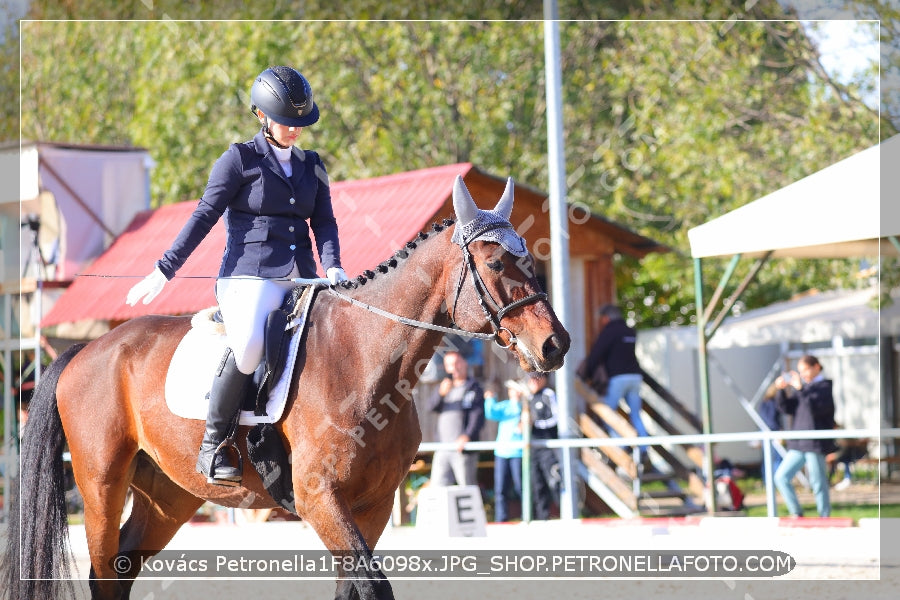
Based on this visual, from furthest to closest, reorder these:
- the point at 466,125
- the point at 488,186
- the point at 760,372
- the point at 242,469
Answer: the point at 466,125 < the point at 760,372 < the point at 488,186 < the point at 242,469

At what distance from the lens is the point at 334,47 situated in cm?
2084

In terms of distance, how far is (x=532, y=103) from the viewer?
2144 cm

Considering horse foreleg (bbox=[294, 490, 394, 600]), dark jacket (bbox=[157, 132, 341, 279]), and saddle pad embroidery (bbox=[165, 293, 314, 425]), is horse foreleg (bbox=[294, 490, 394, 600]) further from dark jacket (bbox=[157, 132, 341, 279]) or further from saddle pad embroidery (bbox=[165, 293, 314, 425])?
dark jacket (bbox=[157, 132, 341, 279])

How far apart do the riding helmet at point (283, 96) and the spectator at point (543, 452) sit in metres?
6.12

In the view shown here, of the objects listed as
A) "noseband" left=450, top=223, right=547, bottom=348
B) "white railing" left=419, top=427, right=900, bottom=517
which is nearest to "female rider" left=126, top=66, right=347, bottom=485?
"noseband" left=450, top=223, right=547, bottom=348

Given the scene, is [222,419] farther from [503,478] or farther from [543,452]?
[503,478]

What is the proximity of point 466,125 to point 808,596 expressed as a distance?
558 inches

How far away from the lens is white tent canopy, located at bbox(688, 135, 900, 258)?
10.4m

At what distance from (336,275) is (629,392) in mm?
8500

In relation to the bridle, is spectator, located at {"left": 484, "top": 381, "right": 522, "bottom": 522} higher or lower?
lower

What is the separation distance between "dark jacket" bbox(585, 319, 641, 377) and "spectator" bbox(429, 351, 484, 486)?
209 cm

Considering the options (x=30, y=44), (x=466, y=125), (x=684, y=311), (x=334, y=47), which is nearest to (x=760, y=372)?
(x=684, y=311)

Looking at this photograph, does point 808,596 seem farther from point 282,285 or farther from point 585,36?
point 585,36

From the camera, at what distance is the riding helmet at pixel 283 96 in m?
5.33
